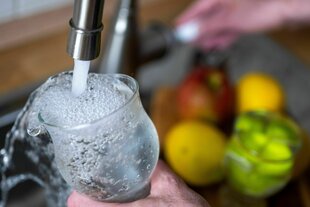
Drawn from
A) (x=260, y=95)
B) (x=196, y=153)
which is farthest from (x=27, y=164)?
(x=260, y=95)

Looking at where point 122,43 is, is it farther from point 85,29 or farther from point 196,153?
point 85,29

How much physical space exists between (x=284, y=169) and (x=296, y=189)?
88 mm

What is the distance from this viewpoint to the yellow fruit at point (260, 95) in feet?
1.94

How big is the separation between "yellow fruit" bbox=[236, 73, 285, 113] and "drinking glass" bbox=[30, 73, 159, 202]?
0.96ft

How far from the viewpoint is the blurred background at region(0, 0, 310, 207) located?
0.65 metres

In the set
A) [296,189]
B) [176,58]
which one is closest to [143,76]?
[176,58]

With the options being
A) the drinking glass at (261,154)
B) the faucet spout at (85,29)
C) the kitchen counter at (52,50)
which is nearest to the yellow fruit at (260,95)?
the drinking glass at (261,154)

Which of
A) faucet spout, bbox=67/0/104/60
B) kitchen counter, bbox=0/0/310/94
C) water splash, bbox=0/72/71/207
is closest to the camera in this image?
faucet spout, bbox=67/0/104/60

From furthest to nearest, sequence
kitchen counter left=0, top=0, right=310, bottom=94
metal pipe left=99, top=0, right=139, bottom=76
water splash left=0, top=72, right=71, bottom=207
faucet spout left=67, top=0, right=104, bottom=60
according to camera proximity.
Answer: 1. kitchen counter left=0, top=0, right=310, bottom=94
2. metal pipe left=99, top=0, right=139, bottom=76
3. water splash left=0, top=72, right=71, bottom=207
4. faucet spout left=67, top=0, right=104, bottom=60

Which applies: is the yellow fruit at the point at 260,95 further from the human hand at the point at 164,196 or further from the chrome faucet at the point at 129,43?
the human hand at the point at 164,196

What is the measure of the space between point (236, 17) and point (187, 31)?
0.26ft

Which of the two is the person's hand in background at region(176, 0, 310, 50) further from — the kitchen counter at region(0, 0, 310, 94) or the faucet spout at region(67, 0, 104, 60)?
the faucet spout at region(67, 0, 104, 60)

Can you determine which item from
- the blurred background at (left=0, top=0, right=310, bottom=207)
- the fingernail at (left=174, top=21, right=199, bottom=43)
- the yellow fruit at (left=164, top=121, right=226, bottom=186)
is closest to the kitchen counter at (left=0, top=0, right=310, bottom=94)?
the blurred background at (left=0, top=0, right=310, bottom=207)

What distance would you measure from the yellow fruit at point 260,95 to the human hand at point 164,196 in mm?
273
